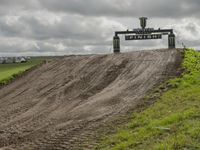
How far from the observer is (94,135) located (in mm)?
14797

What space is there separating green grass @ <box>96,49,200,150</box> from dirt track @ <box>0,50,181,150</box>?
1.22 m

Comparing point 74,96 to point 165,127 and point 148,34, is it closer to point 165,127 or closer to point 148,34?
point 165,127

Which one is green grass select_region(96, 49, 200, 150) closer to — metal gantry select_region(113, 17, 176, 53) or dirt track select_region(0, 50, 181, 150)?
dirt track select_region(0, 50, 181, 150)

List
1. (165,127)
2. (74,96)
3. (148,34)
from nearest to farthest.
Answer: (165,127)
(74,96)
(148,34)

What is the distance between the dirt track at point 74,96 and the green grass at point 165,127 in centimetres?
122

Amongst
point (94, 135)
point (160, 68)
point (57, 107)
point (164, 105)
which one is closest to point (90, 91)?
point (57, 107)

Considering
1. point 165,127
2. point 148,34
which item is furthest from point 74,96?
point 148,34

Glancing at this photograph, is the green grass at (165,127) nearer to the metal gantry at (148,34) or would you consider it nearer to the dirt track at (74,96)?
the dirt track at (74,96)

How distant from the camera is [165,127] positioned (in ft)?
44.3

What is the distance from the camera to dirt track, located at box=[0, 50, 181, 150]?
16125 mm

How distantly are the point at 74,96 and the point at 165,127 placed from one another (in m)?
10.9

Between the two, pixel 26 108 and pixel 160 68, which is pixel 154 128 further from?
pixel 160 68

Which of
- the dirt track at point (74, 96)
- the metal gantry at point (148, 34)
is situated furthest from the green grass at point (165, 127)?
the metal gantry at point (148, 34)

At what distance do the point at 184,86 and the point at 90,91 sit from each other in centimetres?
581
